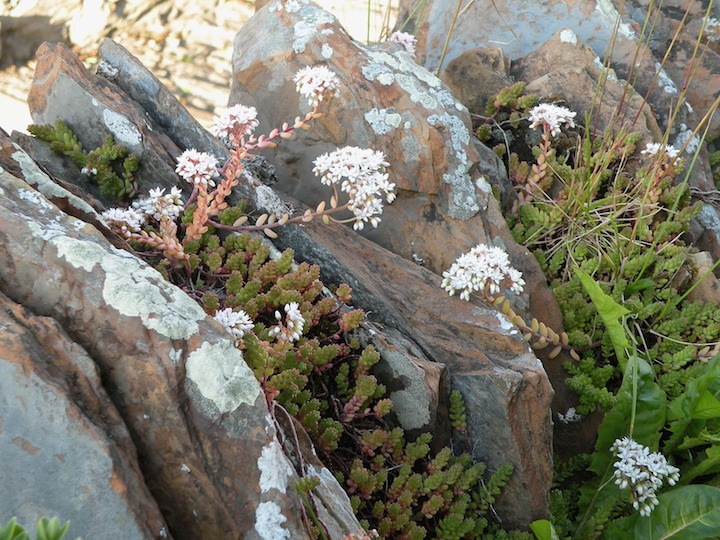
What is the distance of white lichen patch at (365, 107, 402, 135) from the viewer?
4.10 m

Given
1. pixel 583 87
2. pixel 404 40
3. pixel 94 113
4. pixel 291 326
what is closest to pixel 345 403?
pixel 291 326

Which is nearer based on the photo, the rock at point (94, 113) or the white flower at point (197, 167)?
the white flower at point (197, 167)

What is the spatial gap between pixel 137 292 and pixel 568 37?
4.64 m

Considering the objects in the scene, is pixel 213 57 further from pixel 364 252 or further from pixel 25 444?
pixel 25 444

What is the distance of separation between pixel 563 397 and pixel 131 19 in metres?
A: 12.3

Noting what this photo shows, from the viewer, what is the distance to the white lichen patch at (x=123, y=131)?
3.52 m

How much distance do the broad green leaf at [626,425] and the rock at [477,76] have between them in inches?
99.9

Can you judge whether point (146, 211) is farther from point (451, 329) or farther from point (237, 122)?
point (451, 329)

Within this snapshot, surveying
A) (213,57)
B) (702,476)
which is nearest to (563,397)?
(702,476)

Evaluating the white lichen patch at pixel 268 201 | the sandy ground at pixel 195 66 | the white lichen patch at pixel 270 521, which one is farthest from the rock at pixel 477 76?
the sandy ground at pixel 195 66

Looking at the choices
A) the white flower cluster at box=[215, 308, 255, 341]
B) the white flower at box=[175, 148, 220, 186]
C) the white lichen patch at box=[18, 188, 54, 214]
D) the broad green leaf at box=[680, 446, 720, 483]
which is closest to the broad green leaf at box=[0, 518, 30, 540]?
the white lichen patch at box=[18, 188, 54, 214]

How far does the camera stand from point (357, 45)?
443 cm

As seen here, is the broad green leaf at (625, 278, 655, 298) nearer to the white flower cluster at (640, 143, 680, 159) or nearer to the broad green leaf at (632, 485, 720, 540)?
the white flower cluster at (640, 143, 680, 159)

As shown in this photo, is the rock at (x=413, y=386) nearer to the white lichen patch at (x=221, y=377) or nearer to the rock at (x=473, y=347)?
the rock at (x=473, y=347)
